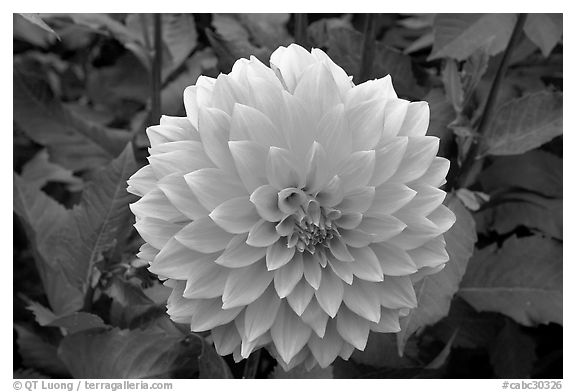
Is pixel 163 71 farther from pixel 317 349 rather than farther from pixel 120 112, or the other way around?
pixel 317 349

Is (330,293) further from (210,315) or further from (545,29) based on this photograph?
(545,29)

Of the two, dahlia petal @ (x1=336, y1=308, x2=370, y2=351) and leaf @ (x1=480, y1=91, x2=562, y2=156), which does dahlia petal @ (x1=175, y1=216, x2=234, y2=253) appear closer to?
dahlia petal @ (x1=336, y1=308, x2=370, y2=351)

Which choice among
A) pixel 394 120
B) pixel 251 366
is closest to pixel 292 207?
pixel 394 120

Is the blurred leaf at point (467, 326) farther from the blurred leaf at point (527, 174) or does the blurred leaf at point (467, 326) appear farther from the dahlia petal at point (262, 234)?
the dahlia petal at point (262, 234)

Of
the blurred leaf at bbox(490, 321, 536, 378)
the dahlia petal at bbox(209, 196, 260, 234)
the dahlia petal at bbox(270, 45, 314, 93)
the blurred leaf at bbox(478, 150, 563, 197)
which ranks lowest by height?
the blurred leaf at bbox(490, 321, 536, 378)

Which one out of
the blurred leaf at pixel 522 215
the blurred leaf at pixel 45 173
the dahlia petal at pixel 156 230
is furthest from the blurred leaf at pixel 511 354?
the blurred leaf at pixel 45 173

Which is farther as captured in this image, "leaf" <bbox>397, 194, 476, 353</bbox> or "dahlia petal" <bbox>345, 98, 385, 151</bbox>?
"leaf" <bbox>397, 194, 476, 353</bbox>

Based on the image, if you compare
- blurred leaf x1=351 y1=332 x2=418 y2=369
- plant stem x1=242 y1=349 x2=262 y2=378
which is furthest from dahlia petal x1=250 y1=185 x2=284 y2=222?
blurred leaf x1=351 y1=332 x2=418 y2=369
